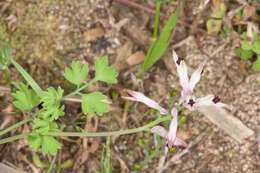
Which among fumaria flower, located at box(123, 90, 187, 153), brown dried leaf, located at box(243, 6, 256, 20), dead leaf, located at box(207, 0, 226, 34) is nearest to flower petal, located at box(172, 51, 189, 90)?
fumaria flower, located at box(123, 90, 187, 153)

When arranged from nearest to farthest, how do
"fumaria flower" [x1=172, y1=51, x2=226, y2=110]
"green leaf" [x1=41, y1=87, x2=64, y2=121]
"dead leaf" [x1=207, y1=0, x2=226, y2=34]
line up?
"fumaria flower" [x1=172, y1=51, x2=226, y2=110], "green leaf" [x1=41, y1=87, x2=64, y2=121], "dead leaf" [x1=207, y1=0, x2=226, y2=34]

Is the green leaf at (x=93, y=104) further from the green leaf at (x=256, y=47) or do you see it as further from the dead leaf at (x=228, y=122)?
the green leaf at (x=256, y=47)

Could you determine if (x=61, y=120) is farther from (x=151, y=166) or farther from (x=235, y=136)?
(x=235, y=136)

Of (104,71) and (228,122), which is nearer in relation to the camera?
(104,71)

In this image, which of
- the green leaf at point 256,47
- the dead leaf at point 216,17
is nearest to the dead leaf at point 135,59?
the dead leaf at point 216,17

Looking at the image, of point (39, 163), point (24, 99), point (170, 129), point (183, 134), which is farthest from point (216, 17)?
point (39, 163)

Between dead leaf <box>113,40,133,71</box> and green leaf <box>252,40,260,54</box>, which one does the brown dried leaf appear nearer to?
green leaf <box>252,40,260,54</box>

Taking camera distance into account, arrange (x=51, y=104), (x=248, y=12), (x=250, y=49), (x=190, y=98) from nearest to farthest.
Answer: (x=190, y=98) → (x=51, y=104) → (x=250, y=49) → (x=248, y=12)

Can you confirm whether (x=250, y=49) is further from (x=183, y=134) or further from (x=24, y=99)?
(x=24, y=99)
